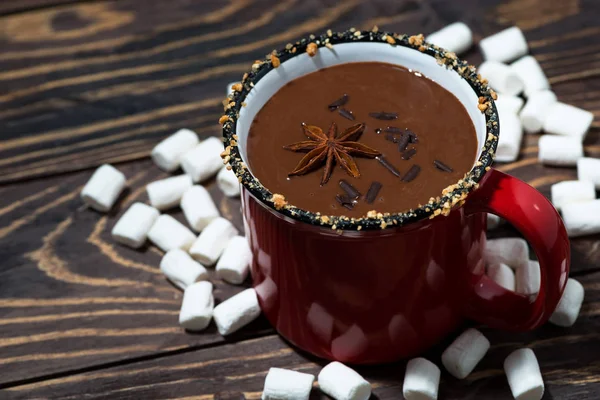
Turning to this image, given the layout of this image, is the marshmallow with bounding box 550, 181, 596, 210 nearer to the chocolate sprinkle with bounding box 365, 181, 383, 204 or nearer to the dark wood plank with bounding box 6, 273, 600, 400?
the dark wood plank with bounding box 6, 273, 600, 400

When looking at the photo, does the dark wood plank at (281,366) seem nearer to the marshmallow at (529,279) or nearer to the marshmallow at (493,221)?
the marshmallow at (529,279)

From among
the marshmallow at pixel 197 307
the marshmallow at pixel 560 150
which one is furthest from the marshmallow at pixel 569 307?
the marshmallow at pixel 197 307

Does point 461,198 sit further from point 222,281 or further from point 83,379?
point 83,379

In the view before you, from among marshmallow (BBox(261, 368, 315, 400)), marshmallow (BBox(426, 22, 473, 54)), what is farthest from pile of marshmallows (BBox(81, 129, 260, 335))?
marshmallow (BBox(426, 22, 473, 54))

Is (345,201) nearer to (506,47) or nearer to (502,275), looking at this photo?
(502,275)

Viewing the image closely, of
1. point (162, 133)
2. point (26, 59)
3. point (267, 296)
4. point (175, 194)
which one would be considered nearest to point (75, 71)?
point (26, 59)

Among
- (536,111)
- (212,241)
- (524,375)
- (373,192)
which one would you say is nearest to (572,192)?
(536,111)

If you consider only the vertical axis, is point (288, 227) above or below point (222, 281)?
above
